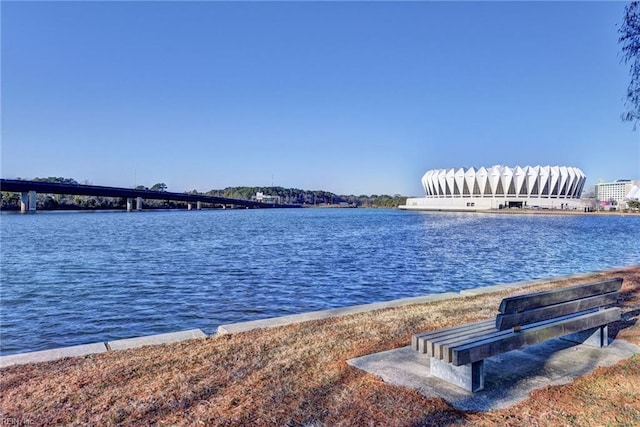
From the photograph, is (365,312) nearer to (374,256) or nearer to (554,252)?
(374,256)

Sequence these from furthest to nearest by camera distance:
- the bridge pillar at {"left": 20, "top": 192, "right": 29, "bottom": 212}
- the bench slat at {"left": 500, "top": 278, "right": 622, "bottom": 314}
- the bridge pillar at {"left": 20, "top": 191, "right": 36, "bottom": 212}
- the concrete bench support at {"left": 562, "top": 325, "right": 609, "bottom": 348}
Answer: the bridge pillar at {"left": 20, "top": 191, "right": 36, "bottom": 212} < the bridge pillar at {"left": 20, "top": 192, "right": 29, "bottom": 212} < the concrete bench support at {"left": 562, "top": 325, "right": 609, "bottom": 348} < the bench slat at {"left": 500, "top": 278, "right": 622, "bottom": 314}

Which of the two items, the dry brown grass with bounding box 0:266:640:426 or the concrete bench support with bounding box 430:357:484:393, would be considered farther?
the concrete bench support with bounding box 430:357:484:393

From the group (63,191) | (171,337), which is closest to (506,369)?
(171,337)

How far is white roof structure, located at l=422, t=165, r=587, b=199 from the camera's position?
5059 inches

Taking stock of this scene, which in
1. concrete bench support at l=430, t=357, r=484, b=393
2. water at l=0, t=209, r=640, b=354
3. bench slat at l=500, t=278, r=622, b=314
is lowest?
water at l=0, t=209, r=640, b=354

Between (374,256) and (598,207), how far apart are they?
399 feet

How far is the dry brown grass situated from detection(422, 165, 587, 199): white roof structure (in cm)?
13470

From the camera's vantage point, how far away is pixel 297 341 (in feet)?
18.7

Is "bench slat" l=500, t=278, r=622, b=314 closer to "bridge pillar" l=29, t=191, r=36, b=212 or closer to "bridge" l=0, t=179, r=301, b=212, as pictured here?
"bridge" l=0, t=179, r=301, b=212

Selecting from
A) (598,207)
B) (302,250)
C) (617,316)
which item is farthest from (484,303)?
(598,207)

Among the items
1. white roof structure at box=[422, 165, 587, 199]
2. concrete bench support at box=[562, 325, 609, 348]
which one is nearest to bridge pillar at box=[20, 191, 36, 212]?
concrete bench support at box=[562, 325, 609, 348]

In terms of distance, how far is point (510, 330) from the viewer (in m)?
4.52

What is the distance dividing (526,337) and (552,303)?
0.47 metres

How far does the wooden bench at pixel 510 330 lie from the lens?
4.04 metres
